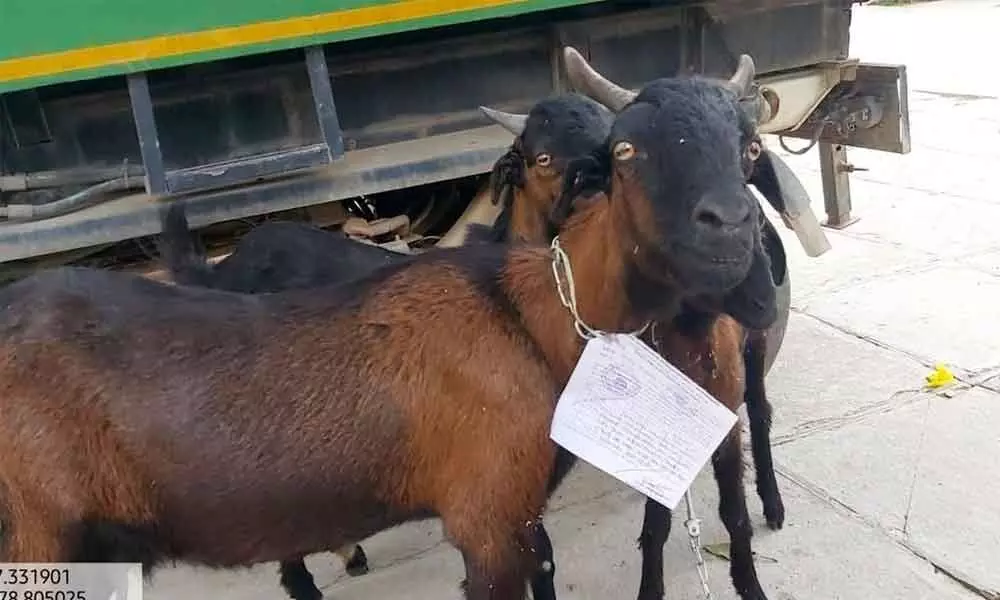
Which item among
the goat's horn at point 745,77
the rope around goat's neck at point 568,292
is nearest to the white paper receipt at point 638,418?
the rope around goat's neck at point 568,292

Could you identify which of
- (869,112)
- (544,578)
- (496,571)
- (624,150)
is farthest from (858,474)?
(624,150)

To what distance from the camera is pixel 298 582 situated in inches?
152

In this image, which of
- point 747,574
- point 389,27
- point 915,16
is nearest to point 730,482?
point 747,574

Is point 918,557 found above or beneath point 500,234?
beneath

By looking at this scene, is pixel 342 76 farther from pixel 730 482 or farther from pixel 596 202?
pixel 730 482

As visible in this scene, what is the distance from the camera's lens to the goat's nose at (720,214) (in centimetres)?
235

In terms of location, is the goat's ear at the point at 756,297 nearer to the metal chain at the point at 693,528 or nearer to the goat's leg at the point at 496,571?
the metal chain at the point at 693,528

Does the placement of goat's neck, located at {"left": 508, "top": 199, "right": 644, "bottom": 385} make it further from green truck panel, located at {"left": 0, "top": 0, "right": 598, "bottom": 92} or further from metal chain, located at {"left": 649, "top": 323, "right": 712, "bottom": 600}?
green truck panel, located at {"left": 0, "top": 0, "right": 598, "bottom": 92}

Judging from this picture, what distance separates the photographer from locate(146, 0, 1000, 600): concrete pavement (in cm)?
386

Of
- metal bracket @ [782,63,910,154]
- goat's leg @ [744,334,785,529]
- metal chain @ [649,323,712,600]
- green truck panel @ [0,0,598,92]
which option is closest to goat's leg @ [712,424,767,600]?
metal chain @ [649,323,712,600]

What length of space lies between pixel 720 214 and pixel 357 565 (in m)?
2.41

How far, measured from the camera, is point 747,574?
364 cm

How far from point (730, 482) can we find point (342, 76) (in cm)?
222

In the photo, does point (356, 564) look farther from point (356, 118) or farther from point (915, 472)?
point (915, 472)
